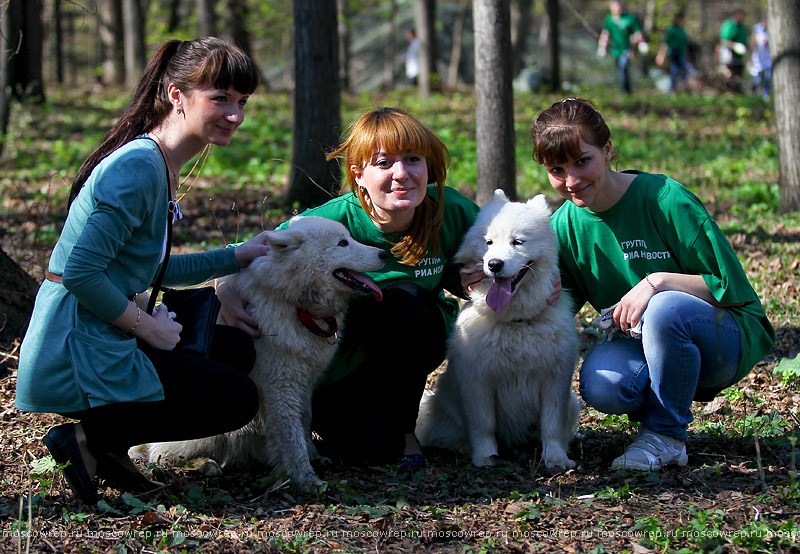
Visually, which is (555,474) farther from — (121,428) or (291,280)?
(121,428)

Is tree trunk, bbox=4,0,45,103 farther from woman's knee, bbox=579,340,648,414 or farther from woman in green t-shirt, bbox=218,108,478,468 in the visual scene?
woman's knee, bbox=579,340,648,414

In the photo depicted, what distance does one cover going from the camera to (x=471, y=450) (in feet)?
12.5

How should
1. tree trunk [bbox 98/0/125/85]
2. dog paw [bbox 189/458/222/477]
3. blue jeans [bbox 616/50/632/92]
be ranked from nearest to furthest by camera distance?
dog paw [bbox 189/458/222/477], blue jeans [bbox 616/50/632/92], tree trunk [bbox 98/0/125/85]

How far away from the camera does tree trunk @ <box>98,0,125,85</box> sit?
21.1m

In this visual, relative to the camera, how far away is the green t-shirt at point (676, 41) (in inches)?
764

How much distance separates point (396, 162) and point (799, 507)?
224 centimetres

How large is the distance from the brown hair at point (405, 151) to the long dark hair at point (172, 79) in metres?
0.71

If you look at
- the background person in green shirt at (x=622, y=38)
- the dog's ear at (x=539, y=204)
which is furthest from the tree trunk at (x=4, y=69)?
the background person in green shirt at (x=622, y=38)

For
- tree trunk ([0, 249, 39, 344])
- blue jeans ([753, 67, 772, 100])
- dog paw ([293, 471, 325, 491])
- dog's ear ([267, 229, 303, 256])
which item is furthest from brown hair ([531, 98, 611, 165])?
blue jeans ([753, 67, 772, 100])

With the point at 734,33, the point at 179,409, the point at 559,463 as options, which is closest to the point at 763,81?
the point at 734,33

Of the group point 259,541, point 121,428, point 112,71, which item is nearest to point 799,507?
point 259,541

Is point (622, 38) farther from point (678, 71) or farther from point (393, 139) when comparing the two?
point (393, 139)

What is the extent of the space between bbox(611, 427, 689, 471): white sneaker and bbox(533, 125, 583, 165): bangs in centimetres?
137

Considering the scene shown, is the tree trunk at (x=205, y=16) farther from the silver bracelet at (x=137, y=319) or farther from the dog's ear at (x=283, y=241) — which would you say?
the silver bracelet at (x=137, y=319)
